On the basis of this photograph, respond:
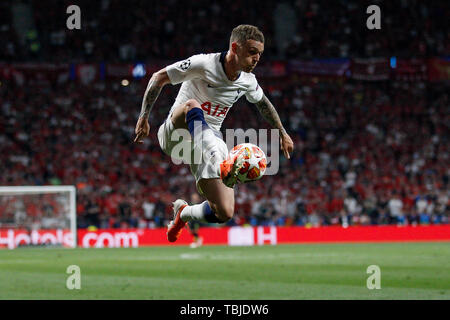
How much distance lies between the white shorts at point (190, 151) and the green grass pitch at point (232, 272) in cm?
457

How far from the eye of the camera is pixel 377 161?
32594mm

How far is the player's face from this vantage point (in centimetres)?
790

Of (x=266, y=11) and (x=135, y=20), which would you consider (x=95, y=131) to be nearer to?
(x=135, y=20)

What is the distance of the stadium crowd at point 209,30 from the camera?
117 ft

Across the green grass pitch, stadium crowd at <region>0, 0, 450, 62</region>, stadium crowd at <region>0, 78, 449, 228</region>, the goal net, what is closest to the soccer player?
the green grass pitch

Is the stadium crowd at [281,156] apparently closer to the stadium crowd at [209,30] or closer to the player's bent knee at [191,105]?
the stadium crowd at [209,30]

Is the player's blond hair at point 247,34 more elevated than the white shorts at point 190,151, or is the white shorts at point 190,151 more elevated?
the player's blond hair at point 247,34

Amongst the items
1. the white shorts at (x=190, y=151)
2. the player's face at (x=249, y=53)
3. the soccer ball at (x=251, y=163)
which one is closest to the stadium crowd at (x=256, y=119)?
the white shorts at (x=190, y=151)

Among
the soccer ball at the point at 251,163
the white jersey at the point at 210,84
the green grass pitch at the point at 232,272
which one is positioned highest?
the white jersey at the point at 210,84

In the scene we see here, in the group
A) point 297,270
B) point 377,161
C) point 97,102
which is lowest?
point 297,270

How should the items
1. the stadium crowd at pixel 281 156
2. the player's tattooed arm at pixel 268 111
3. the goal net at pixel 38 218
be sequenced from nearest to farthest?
the player's tattooed arm at pixel 268 111 → the goal net at pixel 38 218 → the stadium crowd at pixel 281 156

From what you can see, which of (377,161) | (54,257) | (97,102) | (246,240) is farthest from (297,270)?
(97,102)

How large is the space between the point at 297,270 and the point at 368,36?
21.4 meters
